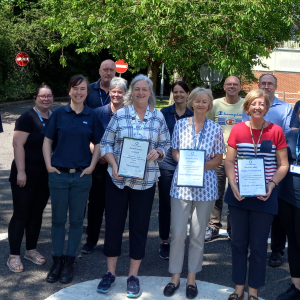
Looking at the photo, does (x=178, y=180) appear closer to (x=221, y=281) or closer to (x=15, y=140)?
(x=221, y=281)

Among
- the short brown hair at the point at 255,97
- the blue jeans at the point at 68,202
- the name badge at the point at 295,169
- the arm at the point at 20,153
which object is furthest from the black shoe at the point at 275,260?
the arm at the point at 20,153

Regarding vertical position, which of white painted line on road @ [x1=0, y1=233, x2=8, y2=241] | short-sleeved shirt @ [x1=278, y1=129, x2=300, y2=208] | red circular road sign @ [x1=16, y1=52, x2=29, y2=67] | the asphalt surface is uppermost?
red circular road sign @ [x1=16, y1=52, x2=29, y2=67]

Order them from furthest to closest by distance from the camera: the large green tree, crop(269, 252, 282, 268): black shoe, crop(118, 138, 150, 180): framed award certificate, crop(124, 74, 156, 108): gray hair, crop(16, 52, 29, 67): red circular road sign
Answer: crop(16, 52, 29, 67): red circular road sign → the large green tree → crop(269, 252, 282, 268): black shoe → crop(124, 74, 156, 108): gray hair → crop(118, 138, 150, 180): framed award certificate

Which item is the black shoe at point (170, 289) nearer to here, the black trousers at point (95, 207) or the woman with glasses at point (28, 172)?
the black trousers at point (95, 207)

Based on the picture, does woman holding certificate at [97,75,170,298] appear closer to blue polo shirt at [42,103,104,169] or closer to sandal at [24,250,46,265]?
blue polo shirt at [42,103,104,169]

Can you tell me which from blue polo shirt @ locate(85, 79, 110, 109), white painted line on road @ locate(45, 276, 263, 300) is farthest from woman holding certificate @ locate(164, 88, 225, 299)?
blue polo shirt @ locate(85, 79, 110, 109)

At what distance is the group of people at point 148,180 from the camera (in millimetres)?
3943

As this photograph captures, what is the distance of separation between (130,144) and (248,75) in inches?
892

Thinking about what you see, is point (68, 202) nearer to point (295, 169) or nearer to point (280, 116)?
point (295, 169)

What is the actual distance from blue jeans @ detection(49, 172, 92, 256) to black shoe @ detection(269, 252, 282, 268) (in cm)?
225

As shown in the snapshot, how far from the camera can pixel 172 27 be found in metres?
12.4

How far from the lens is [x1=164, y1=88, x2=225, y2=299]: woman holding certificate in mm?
4094

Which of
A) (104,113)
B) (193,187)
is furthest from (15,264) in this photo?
(193,187)

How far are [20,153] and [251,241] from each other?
2.46 meters
